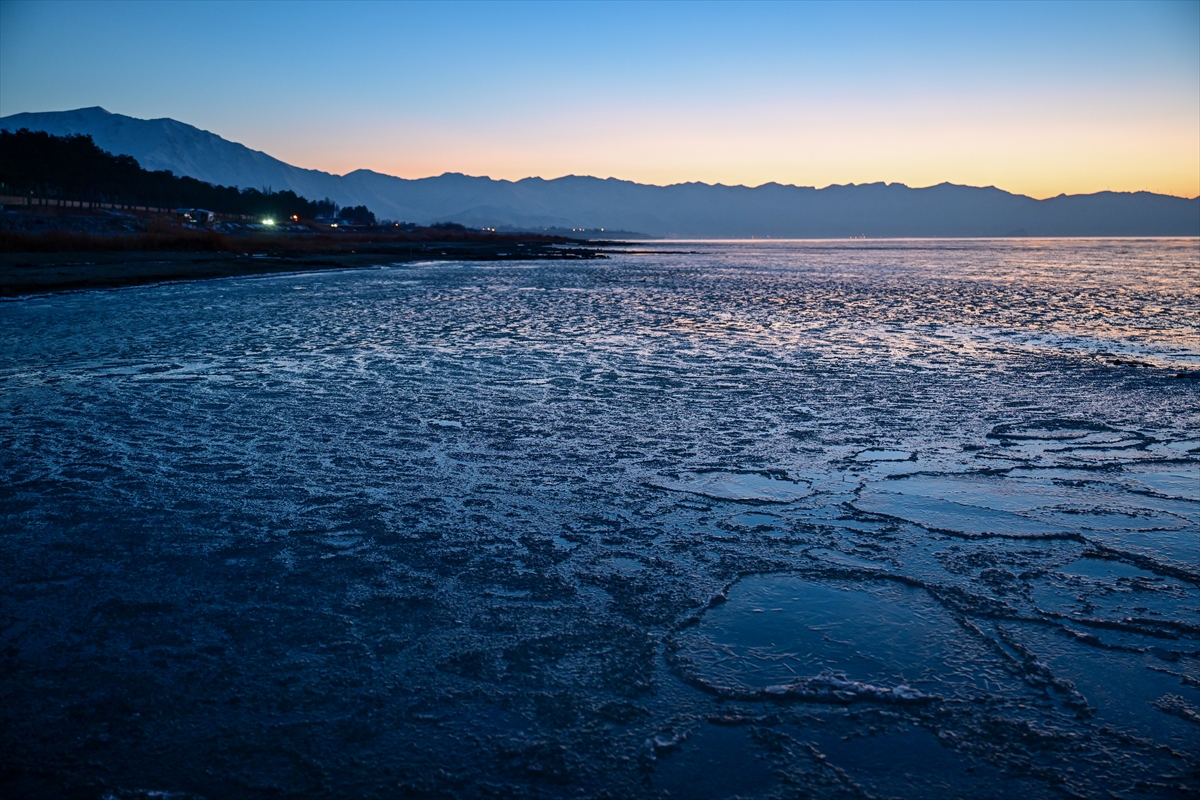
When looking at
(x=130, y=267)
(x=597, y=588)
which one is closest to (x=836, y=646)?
(x=597, y=588)

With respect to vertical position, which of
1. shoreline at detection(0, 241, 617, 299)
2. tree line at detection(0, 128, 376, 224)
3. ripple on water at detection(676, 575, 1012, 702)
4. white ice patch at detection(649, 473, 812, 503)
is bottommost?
ripple on water at detection(676, 575, 1012, 702)

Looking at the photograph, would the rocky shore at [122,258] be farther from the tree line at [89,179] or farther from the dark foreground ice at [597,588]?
the dark foreground ice at [597,588]

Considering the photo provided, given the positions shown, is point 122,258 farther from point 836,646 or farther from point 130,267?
point 836,646

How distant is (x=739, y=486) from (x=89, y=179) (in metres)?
99.5

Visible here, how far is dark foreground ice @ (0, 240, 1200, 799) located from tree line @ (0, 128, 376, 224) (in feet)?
263

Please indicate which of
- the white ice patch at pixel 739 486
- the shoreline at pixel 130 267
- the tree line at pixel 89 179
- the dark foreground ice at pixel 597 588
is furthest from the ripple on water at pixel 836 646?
the tree line at pixel 89 179

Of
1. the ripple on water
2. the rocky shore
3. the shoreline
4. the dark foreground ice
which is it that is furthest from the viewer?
the rocky shore

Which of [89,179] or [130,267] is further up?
[89,179]

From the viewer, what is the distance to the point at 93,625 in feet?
13.1

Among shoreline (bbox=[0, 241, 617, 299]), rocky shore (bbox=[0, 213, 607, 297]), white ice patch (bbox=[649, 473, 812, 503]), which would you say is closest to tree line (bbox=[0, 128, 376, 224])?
rocky shore (bbox=[0, 213, 607, 297])

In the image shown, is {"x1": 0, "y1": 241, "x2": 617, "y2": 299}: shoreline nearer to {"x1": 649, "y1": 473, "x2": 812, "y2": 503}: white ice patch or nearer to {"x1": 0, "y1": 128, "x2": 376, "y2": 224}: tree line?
{"x1": 649, "y1": 473, "x2": 812, "y2": 503}: white ice patch

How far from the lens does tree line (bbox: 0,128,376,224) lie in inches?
2803

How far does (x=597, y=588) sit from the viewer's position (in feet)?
14.9

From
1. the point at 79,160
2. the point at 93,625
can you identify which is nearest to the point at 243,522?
the point at 93,625
